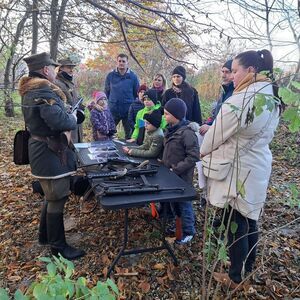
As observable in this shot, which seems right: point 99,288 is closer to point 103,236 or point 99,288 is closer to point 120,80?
point 103,236

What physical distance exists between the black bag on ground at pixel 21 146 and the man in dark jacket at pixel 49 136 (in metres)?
0.18

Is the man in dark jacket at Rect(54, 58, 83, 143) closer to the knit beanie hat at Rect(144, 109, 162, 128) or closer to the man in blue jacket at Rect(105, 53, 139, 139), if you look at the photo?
the man in blue jacket at Rect(105, 53, 139, 139)

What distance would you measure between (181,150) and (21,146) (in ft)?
5.15

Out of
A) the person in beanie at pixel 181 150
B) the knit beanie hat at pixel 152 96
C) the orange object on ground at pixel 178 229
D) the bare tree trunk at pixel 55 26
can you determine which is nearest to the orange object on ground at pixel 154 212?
the person in beanie at pixel 181 150

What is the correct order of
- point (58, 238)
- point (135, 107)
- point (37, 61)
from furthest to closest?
point (135, 107) → point (58, 238) → point (37, 61)

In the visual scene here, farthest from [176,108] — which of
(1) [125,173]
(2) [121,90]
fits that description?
(2) [121,90]

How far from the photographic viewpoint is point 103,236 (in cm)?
331

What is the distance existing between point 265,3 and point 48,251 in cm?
329

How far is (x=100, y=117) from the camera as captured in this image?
460cm

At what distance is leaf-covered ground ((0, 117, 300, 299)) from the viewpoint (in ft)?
8.39

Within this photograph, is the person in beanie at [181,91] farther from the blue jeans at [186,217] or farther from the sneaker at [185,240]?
the sneaker at [185,240]

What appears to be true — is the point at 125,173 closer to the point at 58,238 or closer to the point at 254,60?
→ the point at 58,238

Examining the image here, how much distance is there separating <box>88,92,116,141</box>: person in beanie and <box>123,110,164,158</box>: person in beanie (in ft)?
4.20

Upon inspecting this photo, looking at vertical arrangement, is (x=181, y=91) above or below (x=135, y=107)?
above
